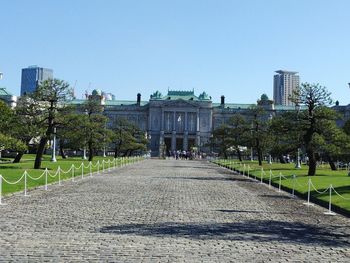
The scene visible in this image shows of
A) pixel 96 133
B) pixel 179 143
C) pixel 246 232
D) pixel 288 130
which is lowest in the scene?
pixel 246 232

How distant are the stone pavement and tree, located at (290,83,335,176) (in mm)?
19464

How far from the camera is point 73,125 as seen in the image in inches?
1753

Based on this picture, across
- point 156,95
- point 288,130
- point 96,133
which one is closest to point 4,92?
point 156,95

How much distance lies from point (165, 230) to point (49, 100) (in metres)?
33.3

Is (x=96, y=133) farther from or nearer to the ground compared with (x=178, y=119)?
nearer to the ground

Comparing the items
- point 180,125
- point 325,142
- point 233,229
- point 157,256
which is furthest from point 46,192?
point 180,125

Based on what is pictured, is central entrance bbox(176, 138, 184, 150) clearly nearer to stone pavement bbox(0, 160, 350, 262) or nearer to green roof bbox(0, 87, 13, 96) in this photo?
green roof bbox(0, 87, 13, 96)

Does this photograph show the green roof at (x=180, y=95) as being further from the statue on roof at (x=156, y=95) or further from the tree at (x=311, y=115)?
the tree at (x=311, y=115)

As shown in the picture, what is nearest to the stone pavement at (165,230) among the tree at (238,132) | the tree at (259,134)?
the tree at (259,134)

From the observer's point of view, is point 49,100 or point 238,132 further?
point 238,132

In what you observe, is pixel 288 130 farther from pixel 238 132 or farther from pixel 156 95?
pixel 156 95

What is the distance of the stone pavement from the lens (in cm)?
1051

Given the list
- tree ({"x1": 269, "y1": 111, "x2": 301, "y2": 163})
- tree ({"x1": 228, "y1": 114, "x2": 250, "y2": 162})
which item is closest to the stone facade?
tree ({"x1": 228, "y1": 114, "x2": 250, "y2": 162})

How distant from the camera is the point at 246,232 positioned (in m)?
13.8
